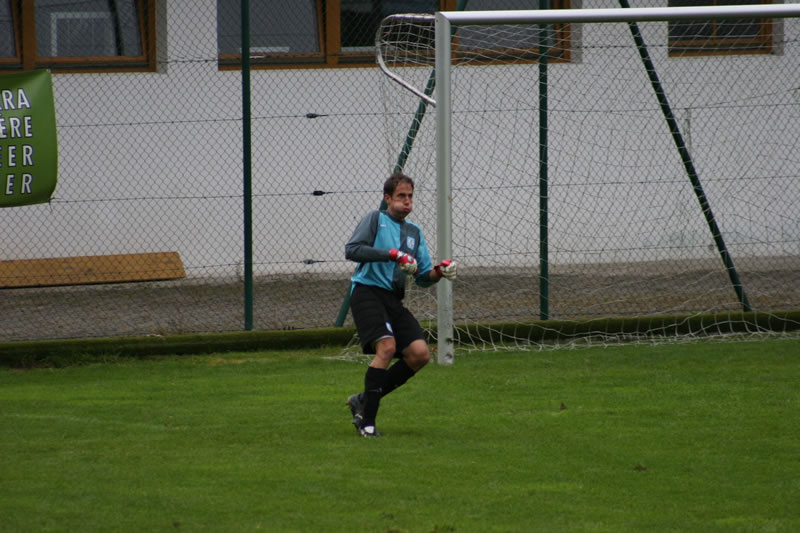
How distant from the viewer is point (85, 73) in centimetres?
1239

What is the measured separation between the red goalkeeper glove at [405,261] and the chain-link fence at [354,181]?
405 centimetres

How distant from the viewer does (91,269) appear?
39.9ft

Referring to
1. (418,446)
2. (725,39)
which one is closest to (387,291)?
(418,446)

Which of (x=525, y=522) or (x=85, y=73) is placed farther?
(x=85, y=73)

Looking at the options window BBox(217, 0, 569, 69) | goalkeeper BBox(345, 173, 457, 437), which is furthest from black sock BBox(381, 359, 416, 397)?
window BBox(217, 0, 569, 69)

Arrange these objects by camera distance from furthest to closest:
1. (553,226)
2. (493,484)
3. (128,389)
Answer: (553,226) < (128,389) < (493,484)

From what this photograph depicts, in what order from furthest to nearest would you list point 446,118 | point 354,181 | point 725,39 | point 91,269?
point 354,181, point 91,269, point 725,39, point 446,118

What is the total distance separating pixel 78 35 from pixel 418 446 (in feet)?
26.4

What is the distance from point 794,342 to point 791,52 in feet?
13.6

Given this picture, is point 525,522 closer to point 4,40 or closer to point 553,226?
point 553,226

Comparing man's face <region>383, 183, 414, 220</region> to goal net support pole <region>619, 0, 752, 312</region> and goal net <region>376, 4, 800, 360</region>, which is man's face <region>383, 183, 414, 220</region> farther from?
goal net support pole <region>619, 0, 752, 312</region>

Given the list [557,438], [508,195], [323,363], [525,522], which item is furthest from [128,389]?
[508,195]

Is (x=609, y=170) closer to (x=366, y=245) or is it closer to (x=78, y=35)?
(x=78, y=35)

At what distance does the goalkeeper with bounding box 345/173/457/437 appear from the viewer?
634cm
